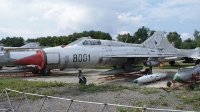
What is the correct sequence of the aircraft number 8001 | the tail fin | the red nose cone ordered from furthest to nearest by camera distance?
1. the tail fin
2. the aircraft number 8001
3. the red nose cone

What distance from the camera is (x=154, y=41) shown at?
61.3 ft

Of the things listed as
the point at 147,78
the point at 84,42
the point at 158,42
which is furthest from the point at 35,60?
the point at 158,42

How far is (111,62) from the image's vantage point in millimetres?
14266

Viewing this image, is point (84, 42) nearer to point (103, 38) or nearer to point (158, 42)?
point (158, 42)

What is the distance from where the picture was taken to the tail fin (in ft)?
59.2

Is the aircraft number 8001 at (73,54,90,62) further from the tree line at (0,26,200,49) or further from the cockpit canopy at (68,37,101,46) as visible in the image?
the tree line at (0,26,200,49)

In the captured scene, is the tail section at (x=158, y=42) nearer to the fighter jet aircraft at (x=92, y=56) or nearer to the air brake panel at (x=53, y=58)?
the fighter jet aircraft at (x=92, y=56)

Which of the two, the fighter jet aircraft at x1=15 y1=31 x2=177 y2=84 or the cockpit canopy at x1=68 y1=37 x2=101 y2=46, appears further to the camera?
A: the cockpit canopy at x1=68 y1=37 x2=101 y2=46

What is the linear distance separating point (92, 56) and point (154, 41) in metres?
8.08

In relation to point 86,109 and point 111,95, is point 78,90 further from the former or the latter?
point 86,109

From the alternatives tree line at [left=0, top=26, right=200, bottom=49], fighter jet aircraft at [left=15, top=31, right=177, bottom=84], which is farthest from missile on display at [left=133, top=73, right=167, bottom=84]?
tree line at [left=0, top=26, right=200, bottom=49]

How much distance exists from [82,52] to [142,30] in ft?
283

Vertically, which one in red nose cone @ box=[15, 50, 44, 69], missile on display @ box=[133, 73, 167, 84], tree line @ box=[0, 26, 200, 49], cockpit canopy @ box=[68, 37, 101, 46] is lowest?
missile on display @ box=[133, 73, 167, 84]

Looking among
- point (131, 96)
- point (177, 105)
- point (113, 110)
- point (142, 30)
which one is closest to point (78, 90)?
point (131, 96)
